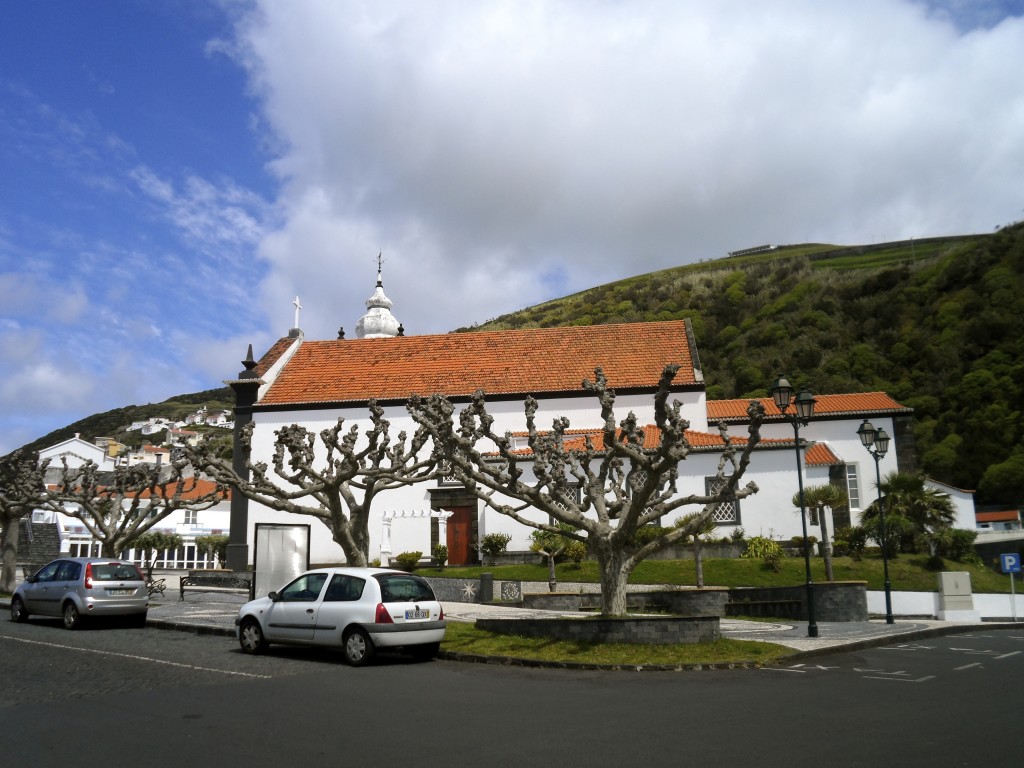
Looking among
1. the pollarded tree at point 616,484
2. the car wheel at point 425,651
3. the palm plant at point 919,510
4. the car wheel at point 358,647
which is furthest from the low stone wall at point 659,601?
the car wheel at point 358,647

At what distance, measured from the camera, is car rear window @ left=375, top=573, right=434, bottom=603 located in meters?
13.8

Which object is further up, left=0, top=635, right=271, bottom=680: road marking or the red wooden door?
the red wooden door

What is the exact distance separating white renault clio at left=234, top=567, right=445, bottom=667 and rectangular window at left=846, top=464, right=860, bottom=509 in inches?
1041

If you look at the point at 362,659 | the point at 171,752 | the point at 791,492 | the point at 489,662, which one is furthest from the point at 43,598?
the point at 791,492

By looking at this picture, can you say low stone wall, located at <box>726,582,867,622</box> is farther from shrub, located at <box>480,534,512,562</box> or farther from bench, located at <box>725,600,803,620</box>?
shrub, located at <box>480,534,512,562</box>

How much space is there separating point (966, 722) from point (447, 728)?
19.0ft

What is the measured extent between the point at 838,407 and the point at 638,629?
1131 inches

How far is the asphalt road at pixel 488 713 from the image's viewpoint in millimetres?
7395

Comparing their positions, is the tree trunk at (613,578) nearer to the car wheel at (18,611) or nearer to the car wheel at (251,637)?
the car wheel at (251,637)

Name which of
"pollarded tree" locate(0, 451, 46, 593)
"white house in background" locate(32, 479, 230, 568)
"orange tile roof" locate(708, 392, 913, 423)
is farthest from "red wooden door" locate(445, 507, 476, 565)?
"white house in background" locate(32, 479, 230, 568)

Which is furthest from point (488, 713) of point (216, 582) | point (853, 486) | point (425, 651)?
point (853, 486)

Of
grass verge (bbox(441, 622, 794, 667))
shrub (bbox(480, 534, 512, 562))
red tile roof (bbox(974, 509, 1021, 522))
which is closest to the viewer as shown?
grass verge (bbox(441, 622, 794, 667))

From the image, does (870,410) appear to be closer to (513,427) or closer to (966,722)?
(513,427)

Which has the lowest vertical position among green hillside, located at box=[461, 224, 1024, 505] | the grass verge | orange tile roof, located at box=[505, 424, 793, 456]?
the grass verge
